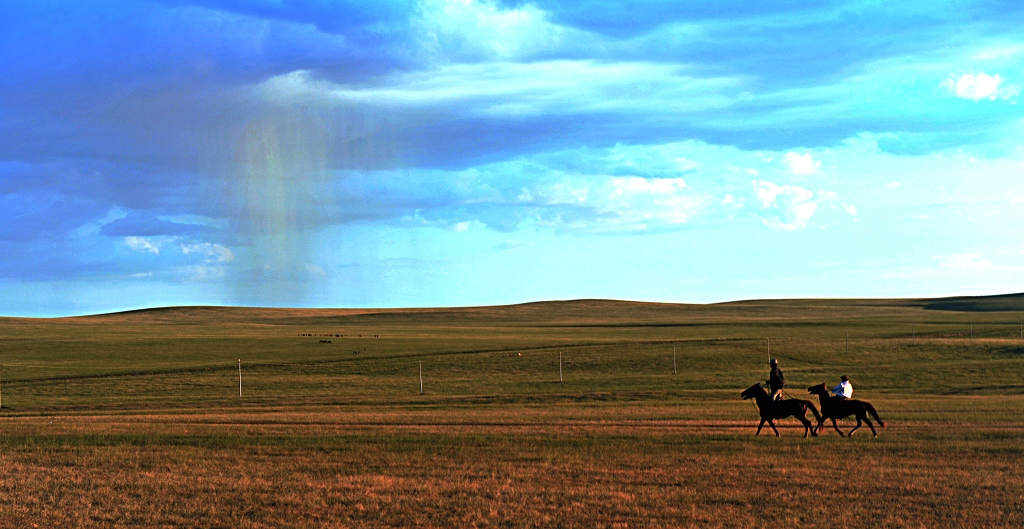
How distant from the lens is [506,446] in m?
22.7

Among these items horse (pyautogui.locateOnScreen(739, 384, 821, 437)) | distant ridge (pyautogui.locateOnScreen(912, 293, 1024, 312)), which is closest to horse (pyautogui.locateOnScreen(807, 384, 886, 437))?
horse (pyautogui.locateOnScreen(739, 384, 821, 437))

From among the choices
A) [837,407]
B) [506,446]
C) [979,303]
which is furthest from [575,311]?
[506,446]

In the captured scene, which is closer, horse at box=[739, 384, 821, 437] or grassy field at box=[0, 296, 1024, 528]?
grassy field at box=[0, 296, 1024, 528]

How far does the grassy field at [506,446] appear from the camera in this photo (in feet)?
47.1

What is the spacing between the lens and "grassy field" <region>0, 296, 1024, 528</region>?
1437cm

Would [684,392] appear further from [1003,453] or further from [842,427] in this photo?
[1003,453]

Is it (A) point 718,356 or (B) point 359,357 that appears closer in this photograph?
(A) point 718,356

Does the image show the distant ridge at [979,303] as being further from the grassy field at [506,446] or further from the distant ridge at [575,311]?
the grassy field at [506,446]

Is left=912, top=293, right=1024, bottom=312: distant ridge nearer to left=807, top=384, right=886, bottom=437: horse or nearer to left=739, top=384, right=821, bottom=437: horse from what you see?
left=807, top=384, right=886, bottom=437: horse

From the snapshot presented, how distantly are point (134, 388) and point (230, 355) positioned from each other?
70.9ft

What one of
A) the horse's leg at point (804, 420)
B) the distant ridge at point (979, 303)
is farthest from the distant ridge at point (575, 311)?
the horse's leg at point (804, 420)

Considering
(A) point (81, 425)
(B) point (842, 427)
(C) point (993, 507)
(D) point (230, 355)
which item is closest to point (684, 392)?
(B) point (842, 427)

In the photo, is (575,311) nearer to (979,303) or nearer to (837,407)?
(979,303)

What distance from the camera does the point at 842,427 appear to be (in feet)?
91.2
